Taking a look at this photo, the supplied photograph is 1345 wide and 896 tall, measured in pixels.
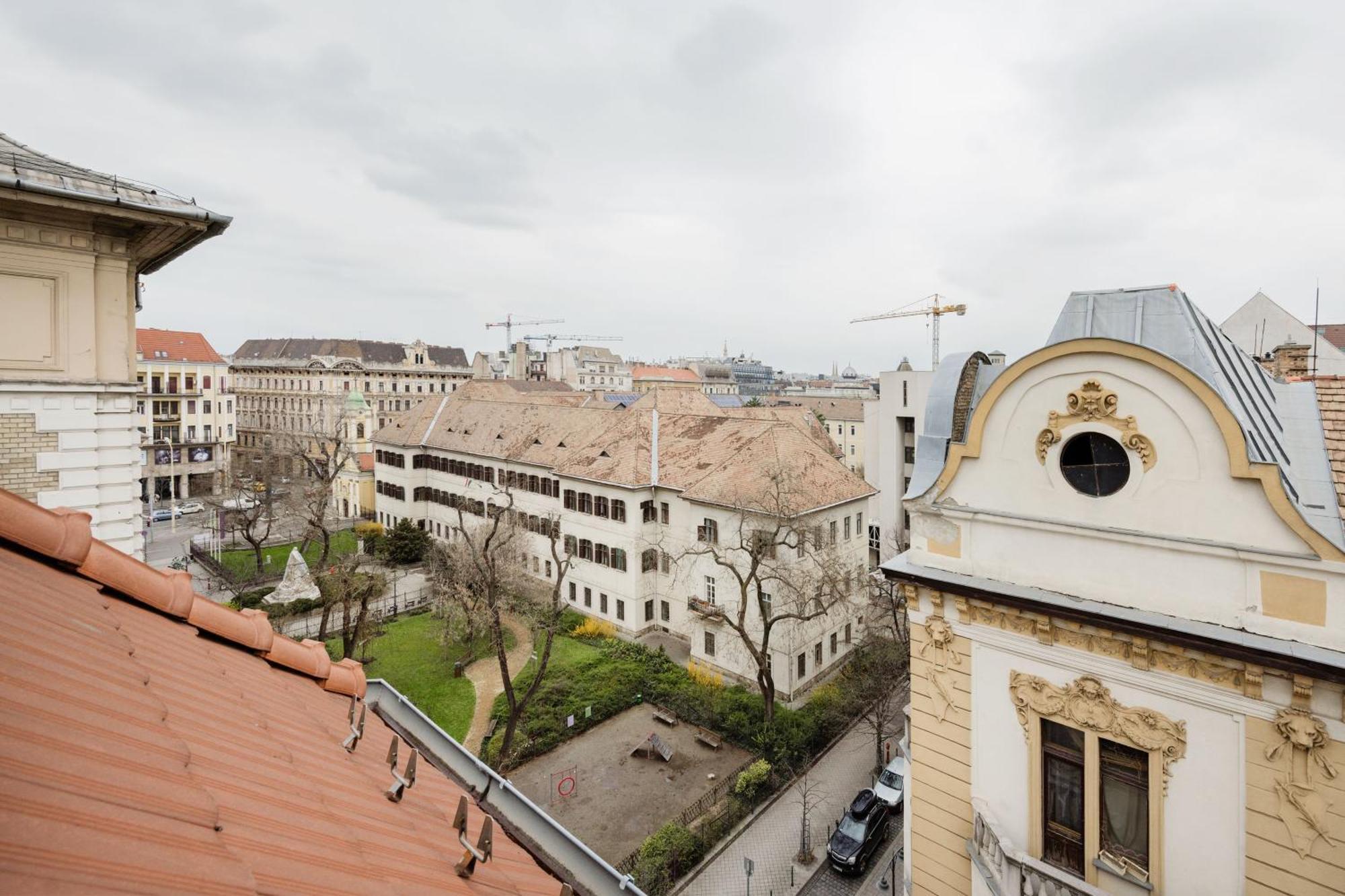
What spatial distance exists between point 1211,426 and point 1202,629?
2359 millimetres

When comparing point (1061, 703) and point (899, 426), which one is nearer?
point (1061, 703)

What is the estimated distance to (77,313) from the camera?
10.2 meters

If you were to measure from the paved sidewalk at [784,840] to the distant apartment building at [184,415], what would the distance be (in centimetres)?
A: 6437

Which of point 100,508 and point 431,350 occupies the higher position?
point 431,350

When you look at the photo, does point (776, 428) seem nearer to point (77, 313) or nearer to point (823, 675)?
point (823, 675)

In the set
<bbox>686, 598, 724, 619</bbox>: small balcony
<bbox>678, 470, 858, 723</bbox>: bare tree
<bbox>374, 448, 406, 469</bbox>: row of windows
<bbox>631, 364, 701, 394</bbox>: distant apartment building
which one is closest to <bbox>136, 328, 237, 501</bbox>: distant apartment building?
<bbox>374, 448, 406, 469</bbox>: row of windows

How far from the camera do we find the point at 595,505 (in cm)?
3469

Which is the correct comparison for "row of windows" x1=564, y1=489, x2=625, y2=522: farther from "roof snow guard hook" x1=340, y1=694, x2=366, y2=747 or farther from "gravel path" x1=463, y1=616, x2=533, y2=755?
"roof snow guard hook" x1=340, y1=694, x2=366, y2=747

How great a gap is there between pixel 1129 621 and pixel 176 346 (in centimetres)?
8092

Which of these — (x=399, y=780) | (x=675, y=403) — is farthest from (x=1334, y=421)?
(x=675, y=403)

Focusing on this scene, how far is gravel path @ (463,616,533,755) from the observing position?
82.0ft

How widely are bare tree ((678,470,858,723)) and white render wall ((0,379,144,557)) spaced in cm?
1667

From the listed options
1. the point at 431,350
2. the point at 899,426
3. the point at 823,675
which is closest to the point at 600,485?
the point at 823,675

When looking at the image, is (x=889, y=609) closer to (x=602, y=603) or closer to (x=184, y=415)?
(x=602, y=603)
